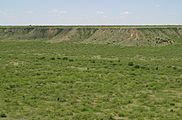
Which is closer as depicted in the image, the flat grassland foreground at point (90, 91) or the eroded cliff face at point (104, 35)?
the flat grassland foreground at point (90, 91)

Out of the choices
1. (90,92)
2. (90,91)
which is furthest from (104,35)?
(90,92)

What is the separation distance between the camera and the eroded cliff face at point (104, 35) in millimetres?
88131

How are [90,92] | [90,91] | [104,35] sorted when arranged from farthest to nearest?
1. [104,35]
2. [90,91]
3. [90,92]

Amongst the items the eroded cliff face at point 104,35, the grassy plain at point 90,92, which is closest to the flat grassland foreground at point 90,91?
the grassy plain at point 90,92

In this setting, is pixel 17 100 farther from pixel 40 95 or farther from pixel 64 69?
pixel 64 69

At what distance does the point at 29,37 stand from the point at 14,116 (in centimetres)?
9565

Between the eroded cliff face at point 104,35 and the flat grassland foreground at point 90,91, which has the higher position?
the eroded cliff face at point 104,35

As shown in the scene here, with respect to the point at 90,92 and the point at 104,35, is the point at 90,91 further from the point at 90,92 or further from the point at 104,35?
the point at 104,35

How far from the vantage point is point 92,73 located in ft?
116

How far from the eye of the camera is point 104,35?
99.4 meters

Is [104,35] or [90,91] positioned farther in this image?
[104,35]

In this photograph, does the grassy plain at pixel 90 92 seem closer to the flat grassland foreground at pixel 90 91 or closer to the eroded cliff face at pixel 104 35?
the flat grassland foreground at pixel 90 91

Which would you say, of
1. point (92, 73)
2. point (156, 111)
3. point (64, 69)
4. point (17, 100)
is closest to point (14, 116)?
point (17, 100)

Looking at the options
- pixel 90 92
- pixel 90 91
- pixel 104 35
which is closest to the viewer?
pixel 90 92
